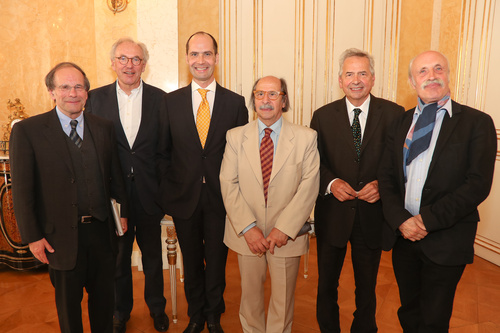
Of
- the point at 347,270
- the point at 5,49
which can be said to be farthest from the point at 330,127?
the point at 5,49

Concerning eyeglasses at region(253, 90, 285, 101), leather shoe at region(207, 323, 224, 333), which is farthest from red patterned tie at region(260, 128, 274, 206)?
leather shoe at region(207, 323, 224, 333)

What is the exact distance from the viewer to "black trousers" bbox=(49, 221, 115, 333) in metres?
2.23

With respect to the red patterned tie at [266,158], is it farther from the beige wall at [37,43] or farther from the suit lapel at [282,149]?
the beige wall at [37,43]

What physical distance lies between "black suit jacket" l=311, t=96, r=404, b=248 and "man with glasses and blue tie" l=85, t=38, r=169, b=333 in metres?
1.17

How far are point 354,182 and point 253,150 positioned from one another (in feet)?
2.11

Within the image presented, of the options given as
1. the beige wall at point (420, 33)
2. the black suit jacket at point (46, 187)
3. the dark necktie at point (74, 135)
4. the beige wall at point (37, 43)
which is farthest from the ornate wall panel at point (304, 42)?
the black suit jacket at point (46, 187)

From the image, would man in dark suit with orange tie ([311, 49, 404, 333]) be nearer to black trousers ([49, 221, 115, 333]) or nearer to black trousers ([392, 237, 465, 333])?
black trousers ([392, 237, 465, 333])

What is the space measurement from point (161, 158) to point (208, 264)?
2.64 ft

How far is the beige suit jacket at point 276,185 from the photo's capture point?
2447 millimetres

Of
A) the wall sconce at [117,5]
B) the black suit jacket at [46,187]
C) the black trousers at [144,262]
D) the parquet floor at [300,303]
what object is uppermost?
the wall sconce at [117,5]

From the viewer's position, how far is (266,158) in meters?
2.50

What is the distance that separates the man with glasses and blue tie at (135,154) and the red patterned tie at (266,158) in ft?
2.50

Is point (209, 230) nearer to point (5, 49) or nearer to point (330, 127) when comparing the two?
point (330, 127)

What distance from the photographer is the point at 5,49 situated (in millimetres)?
4211
